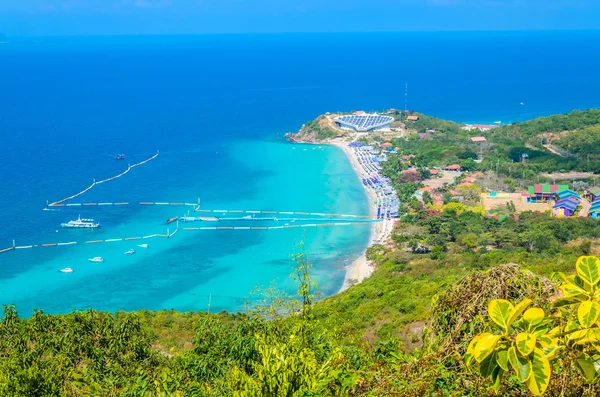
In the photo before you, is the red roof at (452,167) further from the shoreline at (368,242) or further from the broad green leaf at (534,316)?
the broad green leaf at (534,316)

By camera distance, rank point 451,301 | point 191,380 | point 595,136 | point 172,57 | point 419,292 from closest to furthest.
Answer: point 451,301, point 191,380, point 419,292, point 595,136, point 172,57

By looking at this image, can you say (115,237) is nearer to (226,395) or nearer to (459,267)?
(459,267)

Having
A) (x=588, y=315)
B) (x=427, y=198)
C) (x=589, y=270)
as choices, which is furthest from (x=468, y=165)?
(x=588, y=315)

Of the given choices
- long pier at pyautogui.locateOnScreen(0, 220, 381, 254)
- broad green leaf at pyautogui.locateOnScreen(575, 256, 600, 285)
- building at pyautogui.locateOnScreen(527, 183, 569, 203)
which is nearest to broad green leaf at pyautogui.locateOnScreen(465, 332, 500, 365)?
broad green leaf at pyautogui.locateOnScreen(575, 256, 600, 285)

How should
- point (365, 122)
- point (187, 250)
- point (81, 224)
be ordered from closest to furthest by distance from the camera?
point (187, 250)
point (81, 224)
point (365, 122)

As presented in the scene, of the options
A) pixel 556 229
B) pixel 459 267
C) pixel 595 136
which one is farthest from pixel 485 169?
pixel 459 267

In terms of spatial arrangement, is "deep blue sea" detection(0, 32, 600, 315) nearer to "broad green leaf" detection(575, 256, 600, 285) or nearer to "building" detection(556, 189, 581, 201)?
"building" detection(556, 189, 581, 201)

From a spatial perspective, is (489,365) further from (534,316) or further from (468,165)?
(468,165)
